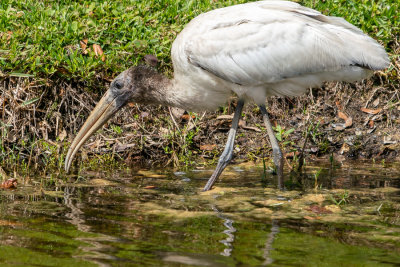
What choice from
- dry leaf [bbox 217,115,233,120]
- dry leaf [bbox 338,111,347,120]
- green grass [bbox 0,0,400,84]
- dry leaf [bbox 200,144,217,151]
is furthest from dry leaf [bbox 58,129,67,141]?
dry leaf [bbox 338,111,347,120]

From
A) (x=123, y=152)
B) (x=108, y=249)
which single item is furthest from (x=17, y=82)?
(x=108, y=249)

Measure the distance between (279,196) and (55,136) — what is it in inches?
101

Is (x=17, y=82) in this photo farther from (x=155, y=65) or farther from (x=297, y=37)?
(x=297, y=37)

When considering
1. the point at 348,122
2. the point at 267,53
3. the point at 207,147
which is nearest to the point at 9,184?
the point at 207,147

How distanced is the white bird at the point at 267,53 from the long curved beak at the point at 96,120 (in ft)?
2.41

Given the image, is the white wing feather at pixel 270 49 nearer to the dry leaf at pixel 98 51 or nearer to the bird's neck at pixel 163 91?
the bird's neck at pixel 163 91

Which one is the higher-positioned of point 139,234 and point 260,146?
point 260,146

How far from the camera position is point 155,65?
758 cm

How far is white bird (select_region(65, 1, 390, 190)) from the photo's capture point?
592cm

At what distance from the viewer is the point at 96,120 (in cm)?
650

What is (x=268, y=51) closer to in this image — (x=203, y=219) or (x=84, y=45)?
(x=203, y=219)

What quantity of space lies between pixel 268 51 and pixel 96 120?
1759 mm

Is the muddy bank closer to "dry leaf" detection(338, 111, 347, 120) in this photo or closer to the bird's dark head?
"dry leaf" detection(338, 111, 347, 120)

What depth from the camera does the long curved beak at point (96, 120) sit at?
21.1 feet
